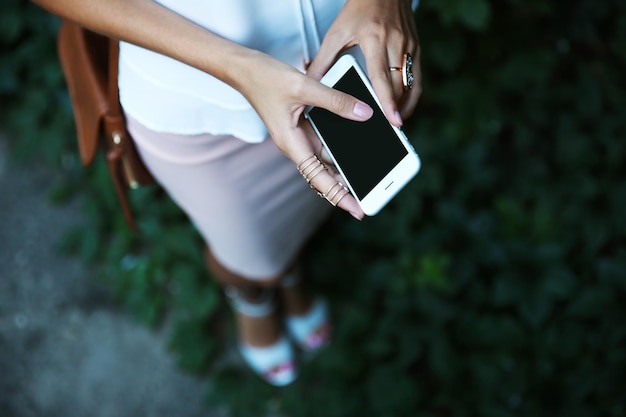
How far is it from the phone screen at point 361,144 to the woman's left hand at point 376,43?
1.3 inches

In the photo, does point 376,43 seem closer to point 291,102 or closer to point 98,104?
point 291,102

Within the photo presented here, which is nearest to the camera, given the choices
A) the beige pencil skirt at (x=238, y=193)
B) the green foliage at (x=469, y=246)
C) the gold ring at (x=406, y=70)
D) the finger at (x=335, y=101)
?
the finger at (x=335, y=101)

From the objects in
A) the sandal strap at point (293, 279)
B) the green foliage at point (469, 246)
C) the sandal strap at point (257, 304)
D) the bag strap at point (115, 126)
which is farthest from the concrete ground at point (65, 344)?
the bag strap at point (115, 126)

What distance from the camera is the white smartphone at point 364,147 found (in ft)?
3.70

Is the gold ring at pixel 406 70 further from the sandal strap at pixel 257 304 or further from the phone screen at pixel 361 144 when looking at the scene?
the sandal strap at pixel 257 304

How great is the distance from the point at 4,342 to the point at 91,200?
0.60 m

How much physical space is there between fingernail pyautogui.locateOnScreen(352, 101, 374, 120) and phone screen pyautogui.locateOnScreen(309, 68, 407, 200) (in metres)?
0.06

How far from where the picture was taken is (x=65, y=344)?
91.6 inches

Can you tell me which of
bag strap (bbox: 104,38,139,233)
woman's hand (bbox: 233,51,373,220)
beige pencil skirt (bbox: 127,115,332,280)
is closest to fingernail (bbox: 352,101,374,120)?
woman's hand (bbox: 233,51,373,220)

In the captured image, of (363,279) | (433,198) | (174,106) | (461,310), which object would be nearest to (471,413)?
(461,310)

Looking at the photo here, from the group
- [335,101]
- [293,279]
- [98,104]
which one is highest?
[335,101]

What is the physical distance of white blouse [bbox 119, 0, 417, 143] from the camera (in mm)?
1093

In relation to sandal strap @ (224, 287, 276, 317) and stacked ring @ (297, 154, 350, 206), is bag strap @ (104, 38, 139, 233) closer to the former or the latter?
stacked ring @ (297, 154, 350, 206)

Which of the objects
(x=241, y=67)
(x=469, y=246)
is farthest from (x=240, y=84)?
(x=469, y=246)
